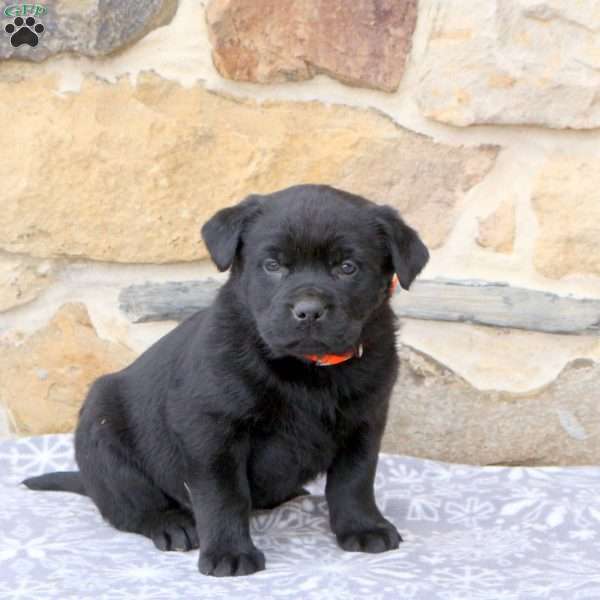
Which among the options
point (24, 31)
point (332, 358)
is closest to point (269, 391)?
point (332, 358)

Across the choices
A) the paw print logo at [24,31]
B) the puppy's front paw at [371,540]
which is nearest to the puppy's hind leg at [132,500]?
the puppy's front paw at [371,540]

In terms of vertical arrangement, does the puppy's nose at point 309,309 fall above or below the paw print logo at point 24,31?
below

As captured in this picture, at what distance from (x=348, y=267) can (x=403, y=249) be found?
5.3 inches

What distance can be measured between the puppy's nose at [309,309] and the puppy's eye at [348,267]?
0.14m

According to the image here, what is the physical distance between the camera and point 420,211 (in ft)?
10.3

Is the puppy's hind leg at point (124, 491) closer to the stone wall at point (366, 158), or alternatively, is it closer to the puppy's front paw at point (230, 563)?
the puppy's front paw at point (230, 563)

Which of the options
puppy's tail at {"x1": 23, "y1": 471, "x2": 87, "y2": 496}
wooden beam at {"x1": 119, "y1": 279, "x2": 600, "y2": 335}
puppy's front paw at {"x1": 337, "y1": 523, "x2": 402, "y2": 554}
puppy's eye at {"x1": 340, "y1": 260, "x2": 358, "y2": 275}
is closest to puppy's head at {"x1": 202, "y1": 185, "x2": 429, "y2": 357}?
puppy's eye at {"x1": 340, "y1": 260, "x2": 358, "y2": 275}

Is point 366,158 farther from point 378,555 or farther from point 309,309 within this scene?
point 378,555

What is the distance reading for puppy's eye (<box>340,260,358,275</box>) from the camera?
2.41 metres

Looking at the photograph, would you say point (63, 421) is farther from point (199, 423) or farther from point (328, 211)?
point (328, 211)

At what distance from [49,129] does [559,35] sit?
146 cm

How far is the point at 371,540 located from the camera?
2.49 metres

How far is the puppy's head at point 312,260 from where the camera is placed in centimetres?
234

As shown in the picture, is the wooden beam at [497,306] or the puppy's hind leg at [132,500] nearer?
the puppy's hind leg at [132,500]
